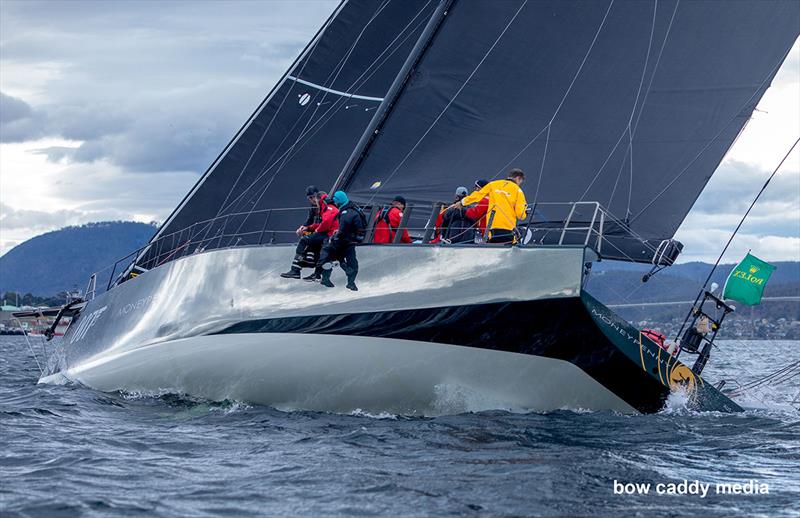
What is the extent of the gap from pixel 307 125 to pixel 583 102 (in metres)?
4.72

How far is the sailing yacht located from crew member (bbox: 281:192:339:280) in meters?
0.16

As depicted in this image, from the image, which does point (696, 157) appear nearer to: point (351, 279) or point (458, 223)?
point (458, 223)

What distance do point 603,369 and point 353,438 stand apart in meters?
2.61

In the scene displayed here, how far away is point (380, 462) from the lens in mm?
8242

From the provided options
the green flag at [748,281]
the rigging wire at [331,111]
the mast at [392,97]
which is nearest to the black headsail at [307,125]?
the rigging wire at [331,111]

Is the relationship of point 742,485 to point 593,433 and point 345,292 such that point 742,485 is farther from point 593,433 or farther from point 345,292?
point 345,292

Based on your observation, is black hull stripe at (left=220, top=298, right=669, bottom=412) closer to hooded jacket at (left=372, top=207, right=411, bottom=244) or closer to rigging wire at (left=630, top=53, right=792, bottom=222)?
hooded jacket at (left=372, top=207, right=411, bottom=244)

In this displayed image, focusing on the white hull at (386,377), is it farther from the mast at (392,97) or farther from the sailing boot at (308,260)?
the mast at (392,97)

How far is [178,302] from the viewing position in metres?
12.4

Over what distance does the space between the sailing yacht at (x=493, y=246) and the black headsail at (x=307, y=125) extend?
0.38 feet

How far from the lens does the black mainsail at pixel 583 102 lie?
12.3 m

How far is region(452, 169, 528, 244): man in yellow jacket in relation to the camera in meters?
10.4

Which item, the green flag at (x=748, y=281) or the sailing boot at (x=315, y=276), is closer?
the sailing boot at (x=315, y=276)

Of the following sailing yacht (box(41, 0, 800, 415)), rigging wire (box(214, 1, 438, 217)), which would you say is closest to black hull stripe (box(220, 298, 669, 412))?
sailing yacht (box(41, 0, 800, 415))
